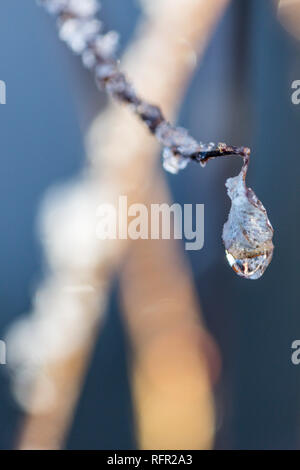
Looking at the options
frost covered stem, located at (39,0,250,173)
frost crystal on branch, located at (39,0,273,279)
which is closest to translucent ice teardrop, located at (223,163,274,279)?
frost crystal on branch, located at (39,0,273,279)

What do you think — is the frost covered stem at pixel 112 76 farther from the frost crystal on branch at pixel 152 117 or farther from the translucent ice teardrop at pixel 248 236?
the translucent ice teardrop at pixel 248 236

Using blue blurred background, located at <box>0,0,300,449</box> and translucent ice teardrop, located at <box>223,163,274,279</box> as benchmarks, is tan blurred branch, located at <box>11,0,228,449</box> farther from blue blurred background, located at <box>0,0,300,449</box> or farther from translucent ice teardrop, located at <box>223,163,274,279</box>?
translucent ice teardrop, located at <box>223,163,274,279</box>

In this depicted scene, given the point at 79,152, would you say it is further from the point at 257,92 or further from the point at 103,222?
the point at 257,92

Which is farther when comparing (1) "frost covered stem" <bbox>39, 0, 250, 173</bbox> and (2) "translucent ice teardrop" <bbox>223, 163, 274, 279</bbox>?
(1) "frost covered stem" <bbox>39, 0, 250, 173</bbox>

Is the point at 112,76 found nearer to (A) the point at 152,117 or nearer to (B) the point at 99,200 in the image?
(A) the point at 152,117
